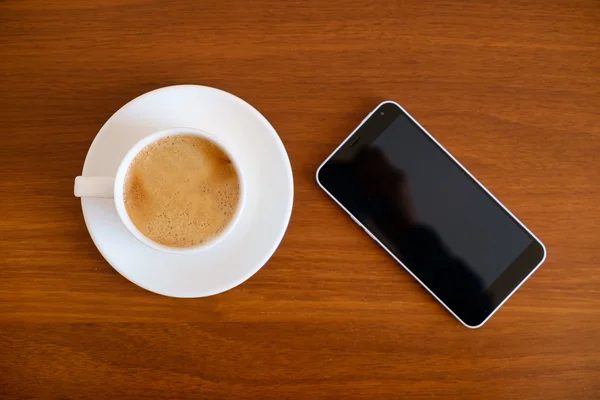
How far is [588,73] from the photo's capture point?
2.51 ft

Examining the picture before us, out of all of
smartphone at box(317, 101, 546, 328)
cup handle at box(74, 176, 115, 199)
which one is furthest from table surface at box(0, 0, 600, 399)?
cup handle at box(74, 176, 115, 199)

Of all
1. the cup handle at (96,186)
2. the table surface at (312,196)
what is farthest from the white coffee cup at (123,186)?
the table surface at (312,196)

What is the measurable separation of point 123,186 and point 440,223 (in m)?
0.42

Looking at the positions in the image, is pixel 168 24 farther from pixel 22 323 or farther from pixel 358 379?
pixel 358 379

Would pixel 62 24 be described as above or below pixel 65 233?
above

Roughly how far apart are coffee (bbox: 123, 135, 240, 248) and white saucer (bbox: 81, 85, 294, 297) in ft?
0.10

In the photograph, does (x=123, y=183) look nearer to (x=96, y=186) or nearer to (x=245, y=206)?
(x=96, y=186)

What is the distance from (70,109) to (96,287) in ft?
0.80

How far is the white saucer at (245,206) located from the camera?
68 centimetres

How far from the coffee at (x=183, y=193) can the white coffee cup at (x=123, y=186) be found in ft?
0.04

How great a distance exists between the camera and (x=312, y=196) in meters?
0.75

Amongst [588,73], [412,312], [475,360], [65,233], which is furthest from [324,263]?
[588,73]

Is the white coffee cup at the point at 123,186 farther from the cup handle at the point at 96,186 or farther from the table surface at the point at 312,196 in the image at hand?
the table surface at the point at 312,196

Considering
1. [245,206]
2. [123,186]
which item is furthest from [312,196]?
[123,186]
